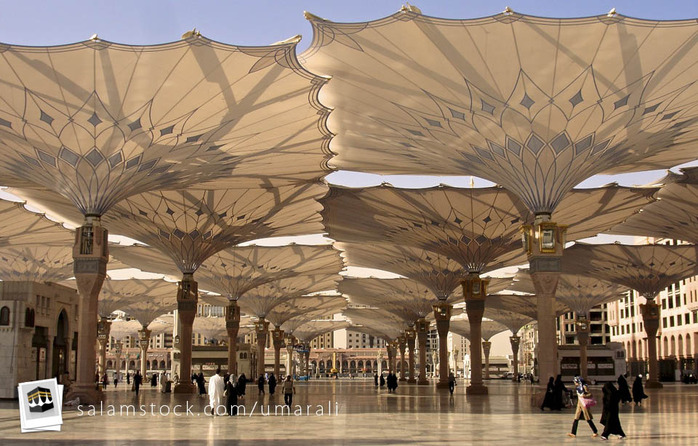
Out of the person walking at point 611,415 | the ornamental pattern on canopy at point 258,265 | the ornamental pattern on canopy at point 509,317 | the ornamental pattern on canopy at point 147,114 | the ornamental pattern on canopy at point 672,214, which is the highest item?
the ornamental pattern on canopy at point 147,114

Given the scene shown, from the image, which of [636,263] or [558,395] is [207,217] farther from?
[636,263]

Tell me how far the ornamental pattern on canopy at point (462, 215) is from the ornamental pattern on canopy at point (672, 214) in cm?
116

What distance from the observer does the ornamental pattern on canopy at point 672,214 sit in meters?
30.1

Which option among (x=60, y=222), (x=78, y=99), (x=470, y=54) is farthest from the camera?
(x=60, y=222)

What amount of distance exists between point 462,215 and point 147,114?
633 inches

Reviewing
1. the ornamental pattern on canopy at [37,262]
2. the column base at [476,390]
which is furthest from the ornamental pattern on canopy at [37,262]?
the column base at [476,390]

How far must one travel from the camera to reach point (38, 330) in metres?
31.0

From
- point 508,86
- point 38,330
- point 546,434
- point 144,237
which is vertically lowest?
point 546,434

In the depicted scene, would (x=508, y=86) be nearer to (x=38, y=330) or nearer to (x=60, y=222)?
(x=38, y=330)

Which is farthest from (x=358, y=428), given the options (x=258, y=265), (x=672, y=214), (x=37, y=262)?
(x=37, y=262)

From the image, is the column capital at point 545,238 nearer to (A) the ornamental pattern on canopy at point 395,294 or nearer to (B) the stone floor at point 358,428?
(B) the stone floor at point 358,428

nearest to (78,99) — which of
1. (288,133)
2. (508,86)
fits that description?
(288,133)

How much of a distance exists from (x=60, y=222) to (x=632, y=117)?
27925 millimetres

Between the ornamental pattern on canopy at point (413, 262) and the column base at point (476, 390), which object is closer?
the column base at point (476, 390)
